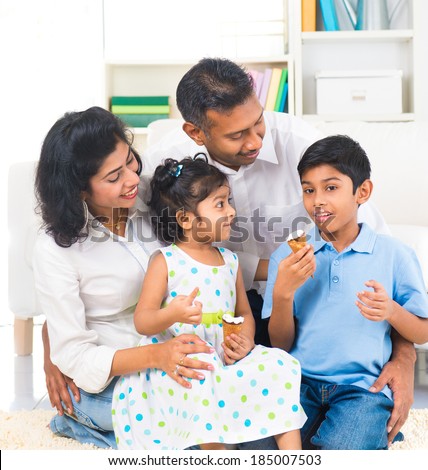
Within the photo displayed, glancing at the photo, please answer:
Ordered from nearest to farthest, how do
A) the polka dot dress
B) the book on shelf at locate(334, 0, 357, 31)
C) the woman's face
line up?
the polka dot dress, the woman's face, the book on shelf at locate(334, 0, 357, 31)

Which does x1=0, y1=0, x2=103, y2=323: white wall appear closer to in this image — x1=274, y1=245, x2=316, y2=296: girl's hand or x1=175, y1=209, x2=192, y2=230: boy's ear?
x1=175, y1=209, x2=192, y2=230: boy's ear

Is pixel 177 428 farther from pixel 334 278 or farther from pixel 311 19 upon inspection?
pixel 311 19

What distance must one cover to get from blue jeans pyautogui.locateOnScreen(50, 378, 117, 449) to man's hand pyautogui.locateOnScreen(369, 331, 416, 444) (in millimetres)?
624

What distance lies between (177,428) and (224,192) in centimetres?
57

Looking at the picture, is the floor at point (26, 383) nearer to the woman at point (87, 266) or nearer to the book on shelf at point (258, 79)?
the woman at point (87, 266)

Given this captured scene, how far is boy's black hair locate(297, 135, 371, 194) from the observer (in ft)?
5.48

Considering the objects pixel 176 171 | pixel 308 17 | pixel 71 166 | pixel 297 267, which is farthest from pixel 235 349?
pixel 308 17

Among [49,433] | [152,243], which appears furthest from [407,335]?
[49,433]

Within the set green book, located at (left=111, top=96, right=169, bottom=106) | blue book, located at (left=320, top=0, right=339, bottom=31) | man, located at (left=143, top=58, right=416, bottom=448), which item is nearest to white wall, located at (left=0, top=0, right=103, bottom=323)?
green book, located at (left=111, top=96, right=169, bottom=106)

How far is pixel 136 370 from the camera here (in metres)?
1.62

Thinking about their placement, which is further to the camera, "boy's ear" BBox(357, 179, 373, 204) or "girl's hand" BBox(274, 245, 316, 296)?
"boy's ear" BBox(357, 179, 373, 204)

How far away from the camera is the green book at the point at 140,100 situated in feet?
12.3

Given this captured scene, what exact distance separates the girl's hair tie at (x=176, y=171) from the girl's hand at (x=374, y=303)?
0.54 metres

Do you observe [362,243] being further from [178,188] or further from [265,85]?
[265,85]
